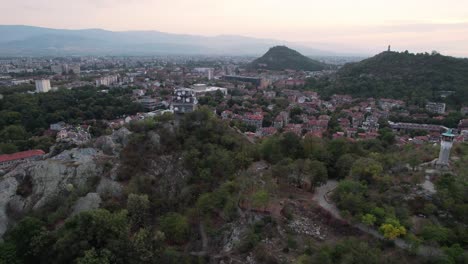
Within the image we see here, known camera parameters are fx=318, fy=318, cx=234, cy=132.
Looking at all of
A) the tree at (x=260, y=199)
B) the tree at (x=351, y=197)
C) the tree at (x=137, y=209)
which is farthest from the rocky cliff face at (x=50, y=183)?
the tree at (x=351, y=197)

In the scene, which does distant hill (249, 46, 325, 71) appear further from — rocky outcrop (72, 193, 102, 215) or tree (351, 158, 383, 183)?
rocky outcrop (72, 193, 102, 215)

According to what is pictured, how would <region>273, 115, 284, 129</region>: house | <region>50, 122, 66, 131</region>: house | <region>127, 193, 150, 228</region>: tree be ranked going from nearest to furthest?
<region>127, 193, 150, 228</region>: tree < <region>50, 122, 66, 131</region>: house < <region>273, 115, 284, 129</region>: house

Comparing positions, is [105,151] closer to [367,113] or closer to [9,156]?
[9,156]

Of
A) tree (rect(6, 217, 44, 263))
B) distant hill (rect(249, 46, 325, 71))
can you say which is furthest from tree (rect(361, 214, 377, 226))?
distant hill (rect(249, 46, 325, 71))

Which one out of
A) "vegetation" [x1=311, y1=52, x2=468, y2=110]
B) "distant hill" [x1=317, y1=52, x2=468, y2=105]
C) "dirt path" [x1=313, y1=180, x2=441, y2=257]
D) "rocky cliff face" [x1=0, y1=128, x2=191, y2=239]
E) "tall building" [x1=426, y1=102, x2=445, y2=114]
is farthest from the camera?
"distant hill" [x1=317, y1=52, x2=468, y2=105]

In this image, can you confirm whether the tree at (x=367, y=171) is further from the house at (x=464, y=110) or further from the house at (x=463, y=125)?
the house at (x=464, y=110)

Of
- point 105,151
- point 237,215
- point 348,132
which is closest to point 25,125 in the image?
point 105,151
